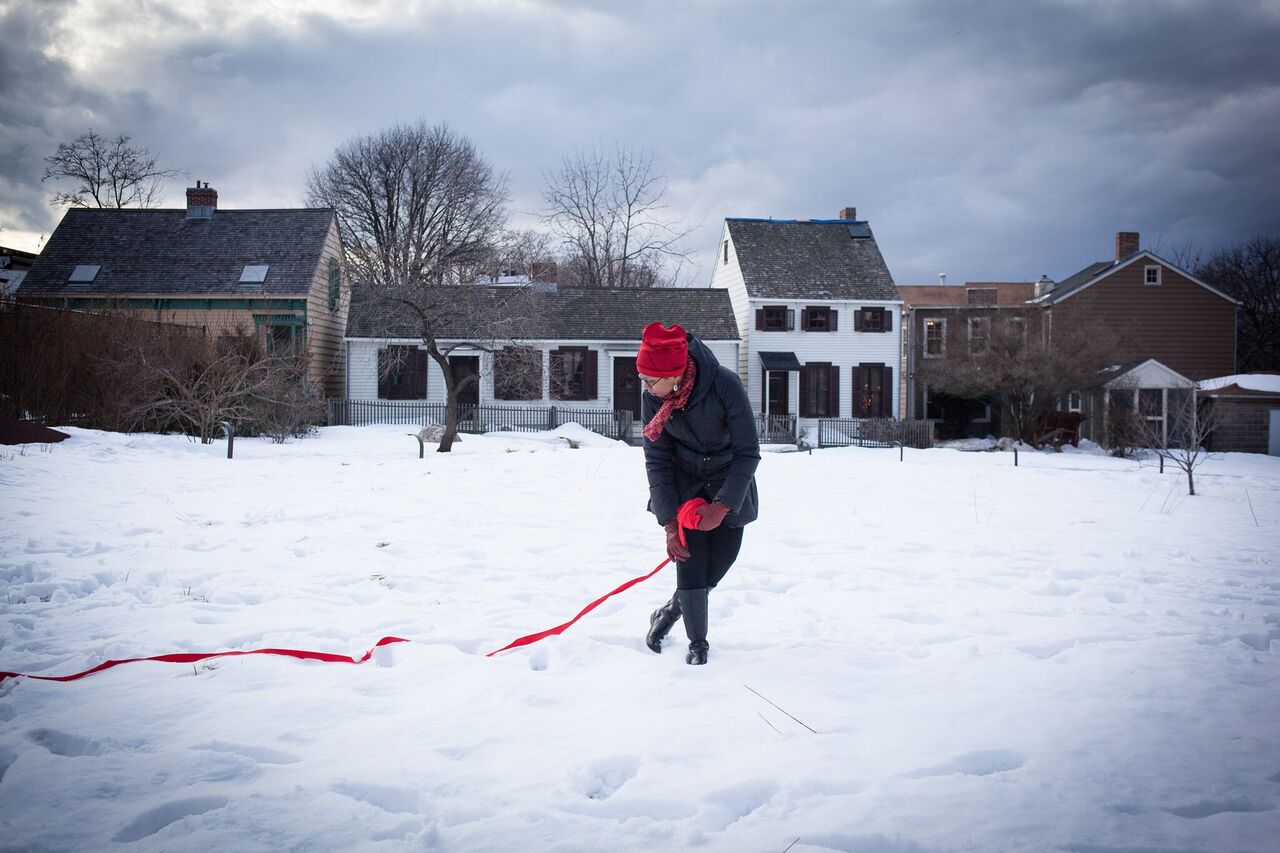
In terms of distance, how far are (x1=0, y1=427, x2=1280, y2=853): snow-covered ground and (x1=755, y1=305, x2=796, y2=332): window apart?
2202cm

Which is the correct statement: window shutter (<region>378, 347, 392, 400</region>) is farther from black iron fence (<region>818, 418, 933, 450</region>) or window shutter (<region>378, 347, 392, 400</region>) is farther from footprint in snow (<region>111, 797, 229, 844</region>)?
footprint in snow (<region>111, 797, 229, 844</region>)

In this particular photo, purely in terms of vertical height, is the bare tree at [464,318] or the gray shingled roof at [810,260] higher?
the gray shingled roof at [810,260]

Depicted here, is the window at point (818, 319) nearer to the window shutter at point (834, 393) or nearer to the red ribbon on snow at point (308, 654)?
the window shutter at point (834, 393)

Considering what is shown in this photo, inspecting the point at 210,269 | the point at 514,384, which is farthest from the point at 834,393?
the point at 210,269

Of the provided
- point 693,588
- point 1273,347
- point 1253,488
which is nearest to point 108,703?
point 693,588

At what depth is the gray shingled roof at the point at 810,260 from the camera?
2959 cm

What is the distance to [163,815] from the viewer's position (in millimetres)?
2469

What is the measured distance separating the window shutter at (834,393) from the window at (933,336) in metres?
4.94

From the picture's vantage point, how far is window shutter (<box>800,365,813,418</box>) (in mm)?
29312

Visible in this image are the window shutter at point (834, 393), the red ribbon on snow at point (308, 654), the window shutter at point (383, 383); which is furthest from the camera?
the window shutter at point (834, 393)

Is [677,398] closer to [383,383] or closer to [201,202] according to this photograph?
[383,383]

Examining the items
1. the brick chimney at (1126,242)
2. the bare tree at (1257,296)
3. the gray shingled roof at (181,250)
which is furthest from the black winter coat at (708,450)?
the bare tree at (1257,296)

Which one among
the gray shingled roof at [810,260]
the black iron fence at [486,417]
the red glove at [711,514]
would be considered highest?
the gray shingled roof at [810,260]

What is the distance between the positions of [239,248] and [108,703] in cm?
2691
